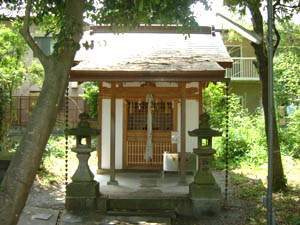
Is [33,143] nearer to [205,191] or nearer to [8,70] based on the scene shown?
[205,191]

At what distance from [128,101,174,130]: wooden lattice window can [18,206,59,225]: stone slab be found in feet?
14.0

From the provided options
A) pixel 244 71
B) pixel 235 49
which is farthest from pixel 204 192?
pixel 235 49

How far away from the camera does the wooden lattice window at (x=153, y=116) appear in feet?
36.0

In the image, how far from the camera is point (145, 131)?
10.8 m

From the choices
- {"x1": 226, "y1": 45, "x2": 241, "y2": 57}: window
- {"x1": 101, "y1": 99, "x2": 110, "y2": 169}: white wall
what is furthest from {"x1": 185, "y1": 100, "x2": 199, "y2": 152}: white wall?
{"x1": 226, "y1": 45, "x2": 241, "y2": 57}: window

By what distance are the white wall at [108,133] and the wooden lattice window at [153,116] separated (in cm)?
33

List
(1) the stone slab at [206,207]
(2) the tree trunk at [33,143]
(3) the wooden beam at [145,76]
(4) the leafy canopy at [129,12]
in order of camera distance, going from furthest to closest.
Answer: (3) the wooden beam at [145,76] < (1) the stone slab at [206,207] < (4) the leafy canopy at [129,12] < (2) the tree trunk at [33,143]

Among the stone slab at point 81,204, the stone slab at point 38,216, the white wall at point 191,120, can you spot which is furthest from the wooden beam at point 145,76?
the white wall at point 191,120

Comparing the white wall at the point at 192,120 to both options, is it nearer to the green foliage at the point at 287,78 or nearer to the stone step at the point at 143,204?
the stone step at the point at 143,204

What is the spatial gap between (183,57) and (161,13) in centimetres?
277

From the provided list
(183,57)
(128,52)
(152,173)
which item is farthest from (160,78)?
(152,173)

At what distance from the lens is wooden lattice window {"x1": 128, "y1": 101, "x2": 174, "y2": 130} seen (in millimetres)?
10969

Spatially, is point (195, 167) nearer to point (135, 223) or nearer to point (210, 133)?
point (210, 133)

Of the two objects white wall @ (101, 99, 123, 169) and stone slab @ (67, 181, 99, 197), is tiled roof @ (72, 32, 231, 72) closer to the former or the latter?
white wall @ (101, 99, 123, 169)
